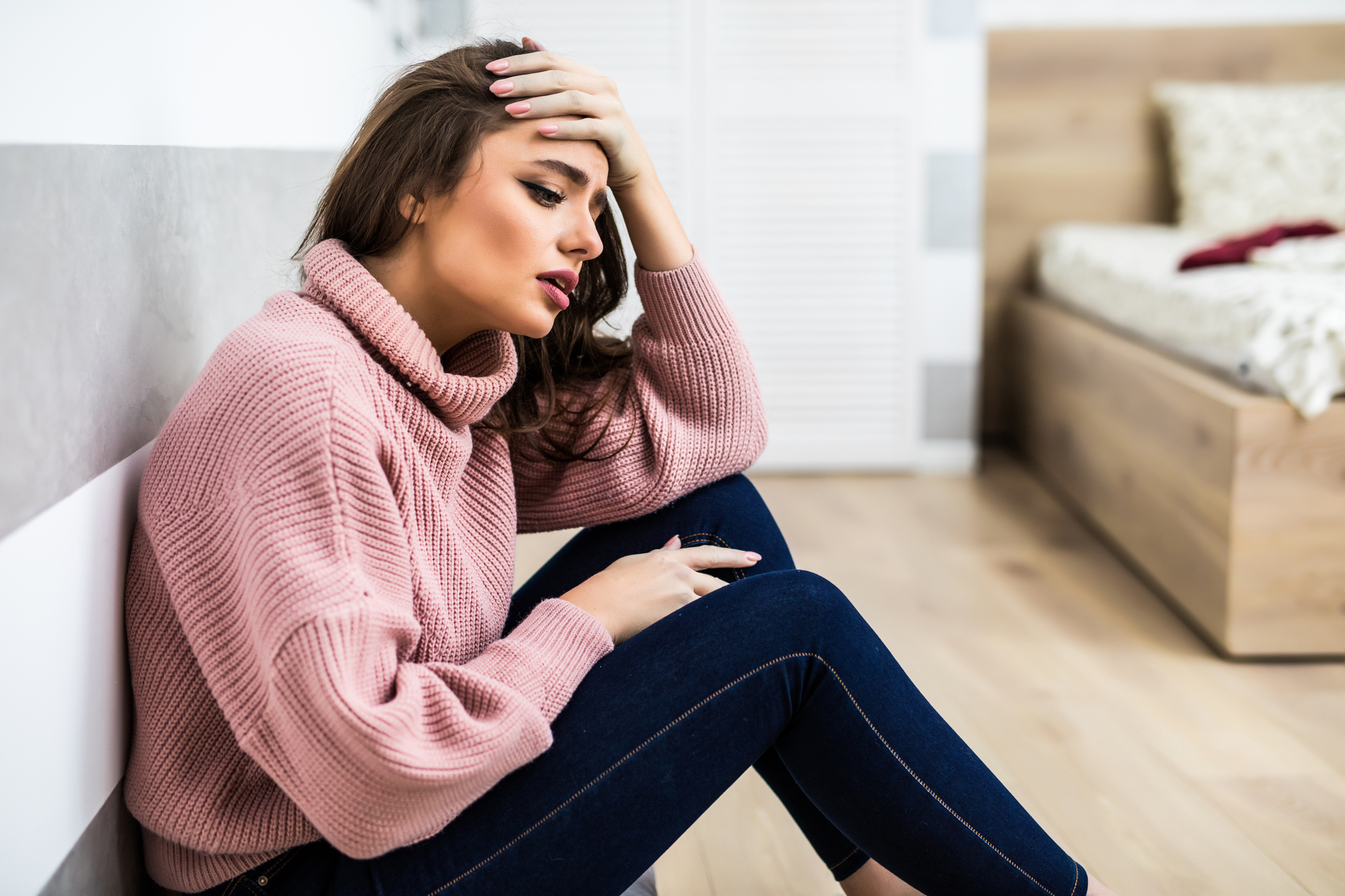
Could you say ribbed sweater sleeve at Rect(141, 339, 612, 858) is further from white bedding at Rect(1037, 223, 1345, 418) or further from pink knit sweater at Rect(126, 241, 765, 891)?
white bedding at Rect(1037, 223, 1345, 418)

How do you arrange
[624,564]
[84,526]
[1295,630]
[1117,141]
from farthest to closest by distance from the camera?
[1117,141]
[1295,630]
[624,564]
[84,526]

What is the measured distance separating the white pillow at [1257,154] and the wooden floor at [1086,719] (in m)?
1.07

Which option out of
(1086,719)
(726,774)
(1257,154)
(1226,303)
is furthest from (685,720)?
(1257,154)

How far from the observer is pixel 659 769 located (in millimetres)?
859

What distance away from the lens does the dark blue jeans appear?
83cm

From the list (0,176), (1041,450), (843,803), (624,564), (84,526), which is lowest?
(1041,450)

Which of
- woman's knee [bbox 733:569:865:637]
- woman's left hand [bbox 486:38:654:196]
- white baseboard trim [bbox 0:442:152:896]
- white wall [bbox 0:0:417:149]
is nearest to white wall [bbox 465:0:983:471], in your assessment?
white wall [bbox 0:0:417:149]

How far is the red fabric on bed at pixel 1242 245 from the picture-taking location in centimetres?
229

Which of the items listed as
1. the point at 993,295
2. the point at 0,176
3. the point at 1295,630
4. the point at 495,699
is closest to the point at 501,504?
the point at 495,699

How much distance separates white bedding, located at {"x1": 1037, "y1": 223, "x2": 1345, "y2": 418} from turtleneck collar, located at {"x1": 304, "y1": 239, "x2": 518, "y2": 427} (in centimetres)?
136

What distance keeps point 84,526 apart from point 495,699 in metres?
0.31

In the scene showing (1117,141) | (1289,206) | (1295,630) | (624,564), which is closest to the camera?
(624,564)

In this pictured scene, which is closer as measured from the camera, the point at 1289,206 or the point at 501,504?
the point at 501,504

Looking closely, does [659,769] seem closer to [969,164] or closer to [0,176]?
[0,176]
